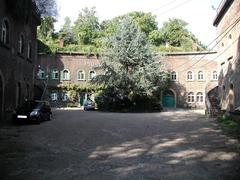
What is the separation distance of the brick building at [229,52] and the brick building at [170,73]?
2232 centimetres

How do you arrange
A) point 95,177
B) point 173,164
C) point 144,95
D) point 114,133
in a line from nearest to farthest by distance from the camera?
1. point 95,177
2. point 173,164
3. point 114,133
4. point 144,95

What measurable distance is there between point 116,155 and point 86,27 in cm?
6215

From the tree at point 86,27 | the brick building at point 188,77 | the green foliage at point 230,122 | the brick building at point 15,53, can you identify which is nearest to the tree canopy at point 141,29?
the tree at point 86,27

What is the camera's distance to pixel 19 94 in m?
26.2

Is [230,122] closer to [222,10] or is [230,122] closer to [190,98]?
[222,10]

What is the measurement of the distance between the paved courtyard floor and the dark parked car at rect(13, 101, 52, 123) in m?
3.71

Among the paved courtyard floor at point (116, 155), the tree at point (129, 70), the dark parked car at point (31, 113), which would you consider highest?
the tree at point (129, 70)

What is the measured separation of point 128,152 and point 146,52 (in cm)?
2943

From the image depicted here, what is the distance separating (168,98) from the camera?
5397 cm

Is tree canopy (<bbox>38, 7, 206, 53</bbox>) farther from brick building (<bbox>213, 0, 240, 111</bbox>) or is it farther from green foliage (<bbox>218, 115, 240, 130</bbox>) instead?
green foliage (<bbox>218, 115, 240, 130</bbox>)

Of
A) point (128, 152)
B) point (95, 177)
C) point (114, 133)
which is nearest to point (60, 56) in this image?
point (114, 133)

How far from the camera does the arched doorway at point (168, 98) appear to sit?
53688mm

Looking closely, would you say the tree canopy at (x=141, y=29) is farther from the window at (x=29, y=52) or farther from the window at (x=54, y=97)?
the window at (x=29, y=52)

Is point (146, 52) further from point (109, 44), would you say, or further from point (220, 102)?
point (220, 102)
